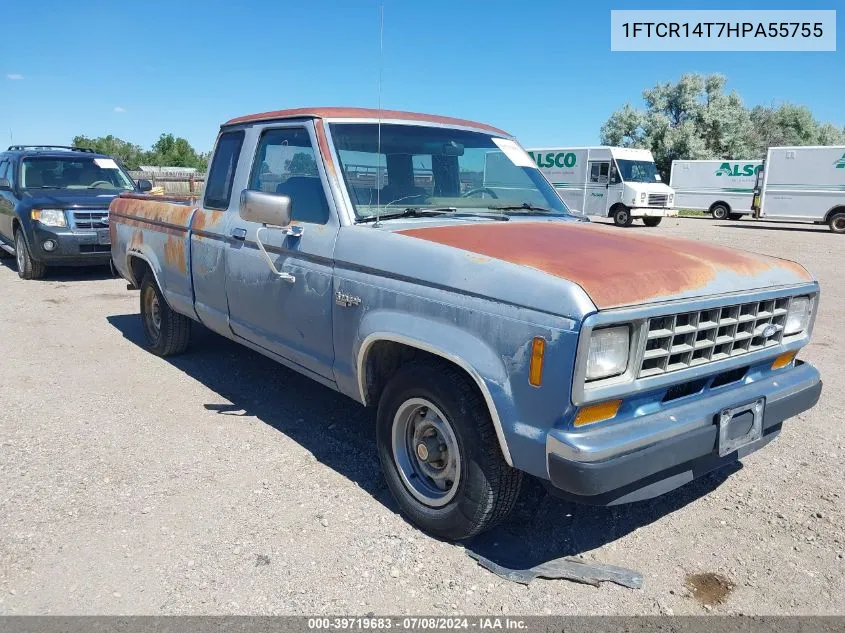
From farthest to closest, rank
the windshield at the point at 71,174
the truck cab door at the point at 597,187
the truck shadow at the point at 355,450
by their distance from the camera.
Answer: the truck cab door at the point at 597,187 < the windshield at the point at 71,174 < the truck shadow at the point at 355,450

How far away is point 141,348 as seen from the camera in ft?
21.2

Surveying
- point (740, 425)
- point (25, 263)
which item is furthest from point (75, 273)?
point (740, 425)

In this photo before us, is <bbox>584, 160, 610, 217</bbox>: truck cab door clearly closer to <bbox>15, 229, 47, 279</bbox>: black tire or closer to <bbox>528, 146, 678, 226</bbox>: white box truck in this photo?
<bbox>528, 146, 678, 226</bbox>: white box truck

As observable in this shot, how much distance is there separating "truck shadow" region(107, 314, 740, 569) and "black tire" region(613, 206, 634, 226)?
2018cm

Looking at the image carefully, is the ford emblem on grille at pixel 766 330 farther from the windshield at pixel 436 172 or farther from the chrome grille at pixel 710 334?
the windshield at pixel 436 172

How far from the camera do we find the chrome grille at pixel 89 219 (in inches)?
377

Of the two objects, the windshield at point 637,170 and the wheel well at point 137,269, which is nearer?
the wheel well at point 137,269

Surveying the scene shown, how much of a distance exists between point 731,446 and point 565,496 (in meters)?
0.80

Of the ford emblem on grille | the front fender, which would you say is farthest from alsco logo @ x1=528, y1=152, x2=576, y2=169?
the front fender

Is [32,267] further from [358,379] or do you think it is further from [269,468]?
[358,379]

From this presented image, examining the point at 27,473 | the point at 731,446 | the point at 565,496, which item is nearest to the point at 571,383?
the point at 565,496

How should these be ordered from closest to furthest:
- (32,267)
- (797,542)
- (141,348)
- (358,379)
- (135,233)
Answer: (797,542)
(358,379)
(135,233)
(141,348)
(32,267)

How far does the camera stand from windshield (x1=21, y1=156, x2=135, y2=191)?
33.8 feet

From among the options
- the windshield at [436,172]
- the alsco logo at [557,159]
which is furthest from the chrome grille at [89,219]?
the alsco logo at [557,159]
